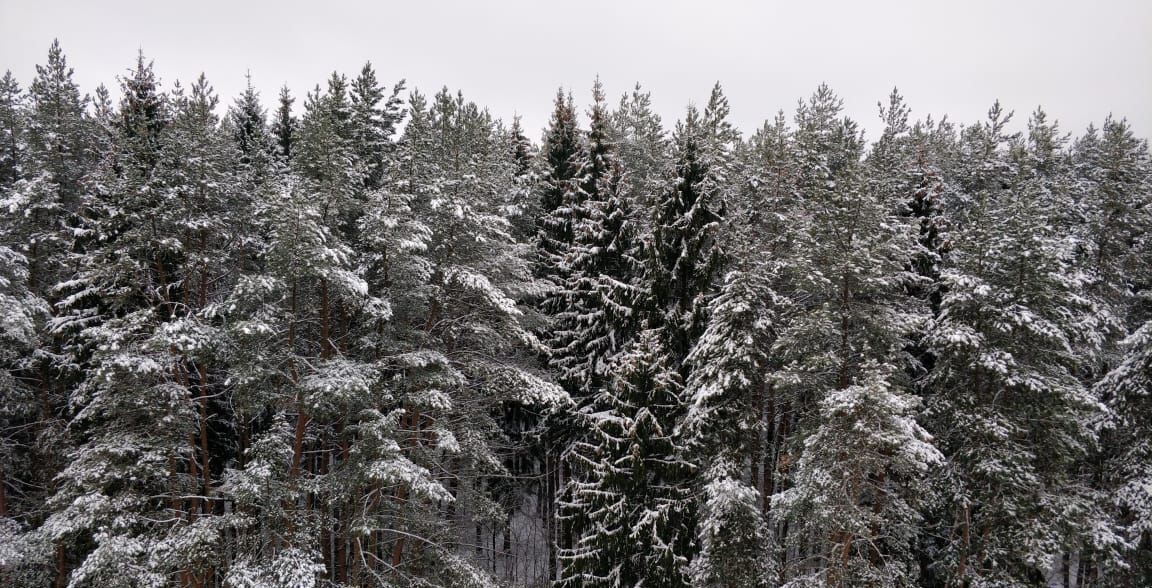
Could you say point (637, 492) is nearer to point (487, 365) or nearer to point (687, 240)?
point (487, 365)

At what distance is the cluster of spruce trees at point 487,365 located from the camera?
12.5 m

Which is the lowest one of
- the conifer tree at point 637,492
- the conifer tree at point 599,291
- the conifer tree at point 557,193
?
the conifer tree at point 637,492

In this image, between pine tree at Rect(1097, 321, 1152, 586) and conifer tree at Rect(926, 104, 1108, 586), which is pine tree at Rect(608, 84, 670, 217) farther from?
pine tree at Rect(1097, 321, 1152, 586)

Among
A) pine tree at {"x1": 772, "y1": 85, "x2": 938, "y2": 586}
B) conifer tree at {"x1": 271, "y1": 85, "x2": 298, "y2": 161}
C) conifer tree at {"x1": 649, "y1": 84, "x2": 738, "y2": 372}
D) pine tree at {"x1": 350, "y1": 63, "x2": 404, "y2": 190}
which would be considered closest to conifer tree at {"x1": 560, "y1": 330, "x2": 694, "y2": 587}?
conifer tree at {"x1": 649, "y1": 84, "x2": 738, "y2": 372}

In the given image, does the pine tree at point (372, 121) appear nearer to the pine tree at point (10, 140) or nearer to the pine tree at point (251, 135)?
the pine tree at point (251, 135)

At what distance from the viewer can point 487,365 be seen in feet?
47.3

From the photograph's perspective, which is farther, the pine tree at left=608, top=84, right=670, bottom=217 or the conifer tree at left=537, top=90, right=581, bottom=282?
the pine tree at left=608, top=84, right=670, bottom=217

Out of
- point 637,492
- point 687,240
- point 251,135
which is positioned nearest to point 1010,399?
point 687,240

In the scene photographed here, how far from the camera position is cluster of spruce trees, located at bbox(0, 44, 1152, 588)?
40.9ft

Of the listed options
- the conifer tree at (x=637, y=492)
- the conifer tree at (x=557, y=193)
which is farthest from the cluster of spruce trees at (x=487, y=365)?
the conifer tree at (x=557, y=193)

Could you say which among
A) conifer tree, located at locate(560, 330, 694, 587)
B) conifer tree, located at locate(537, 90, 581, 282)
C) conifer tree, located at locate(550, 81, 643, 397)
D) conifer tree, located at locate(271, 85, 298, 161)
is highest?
conifer tree, located at locate(271, 85, 298, 161)

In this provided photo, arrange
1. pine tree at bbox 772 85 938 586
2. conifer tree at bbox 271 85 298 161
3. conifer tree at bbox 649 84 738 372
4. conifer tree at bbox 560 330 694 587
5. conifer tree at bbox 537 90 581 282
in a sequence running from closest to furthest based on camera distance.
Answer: pine tree at bbox 772 85 938 586 < conifer tree at bbox 560 330 694 587 < conifer tree at bbox 649 84 738 372 < conifer tree at bbox 537 90 581 282 < conifer tree at bbox 271 85 298 161

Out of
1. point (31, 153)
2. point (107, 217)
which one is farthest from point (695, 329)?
point (31, 153)

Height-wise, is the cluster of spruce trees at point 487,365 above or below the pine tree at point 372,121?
below
